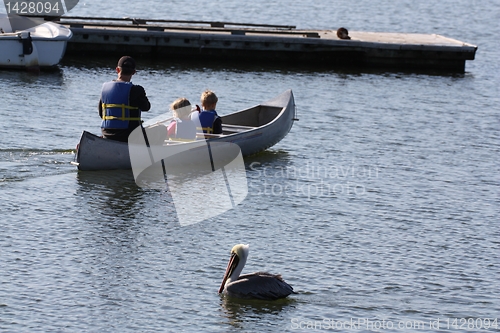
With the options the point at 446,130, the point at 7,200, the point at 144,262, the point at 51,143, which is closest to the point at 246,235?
the point at 144,262

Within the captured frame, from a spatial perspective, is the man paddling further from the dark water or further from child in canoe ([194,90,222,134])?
child in canoe ([194,90,222,134])

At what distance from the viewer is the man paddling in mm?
14823

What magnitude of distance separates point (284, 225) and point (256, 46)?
55.0 feet

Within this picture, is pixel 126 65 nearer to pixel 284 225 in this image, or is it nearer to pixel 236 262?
pixel 284 225

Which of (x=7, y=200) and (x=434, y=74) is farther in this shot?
(x=434, y=74)

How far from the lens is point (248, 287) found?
33.3 ft

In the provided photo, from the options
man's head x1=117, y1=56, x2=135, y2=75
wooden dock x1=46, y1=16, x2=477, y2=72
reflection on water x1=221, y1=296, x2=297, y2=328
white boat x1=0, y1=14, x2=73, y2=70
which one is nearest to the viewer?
reflection on water x1=221, y1=296, x2=297, y2=328

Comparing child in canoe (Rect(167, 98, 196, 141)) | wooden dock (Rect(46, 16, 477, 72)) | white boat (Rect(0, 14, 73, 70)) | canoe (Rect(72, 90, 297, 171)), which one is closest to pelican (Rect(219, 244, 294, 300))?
canoe (Rect(72, 90, 297, 171))

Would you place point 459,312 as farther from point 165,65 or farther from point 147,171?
point 165,65

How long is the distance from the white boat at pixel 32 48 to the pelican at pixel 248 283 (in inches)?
649

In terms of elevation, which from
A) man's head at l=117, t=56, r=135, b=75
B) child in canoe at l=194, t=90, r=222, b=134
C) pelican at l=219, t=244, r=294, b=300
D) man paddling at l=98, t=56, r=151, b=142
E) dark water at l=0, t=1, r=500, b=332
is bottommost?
dark water at l=0, t=1, r=500, b=332

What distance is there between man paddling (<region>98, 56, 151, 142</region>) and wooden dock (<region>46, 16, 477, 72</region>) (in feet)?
45.3

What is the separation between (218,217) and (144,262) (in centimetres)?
236

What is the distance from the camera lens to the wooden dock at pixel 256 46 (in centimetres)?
2861
